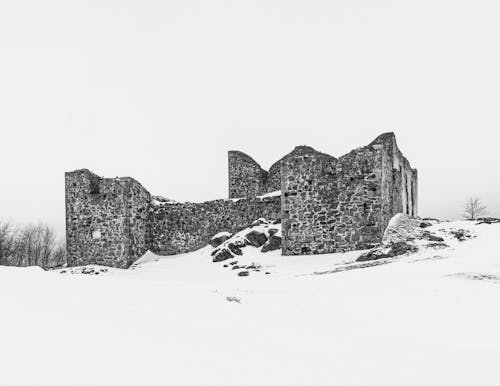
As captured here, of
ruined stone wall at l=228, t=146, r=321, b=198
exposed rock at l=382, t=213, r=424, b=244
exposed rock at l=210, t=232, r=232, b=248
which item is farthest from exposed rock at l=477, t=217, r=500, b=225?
ruined stone wall at l=228, t=146, r=321, b=198

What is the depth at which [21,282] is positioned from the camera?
559 centimetres

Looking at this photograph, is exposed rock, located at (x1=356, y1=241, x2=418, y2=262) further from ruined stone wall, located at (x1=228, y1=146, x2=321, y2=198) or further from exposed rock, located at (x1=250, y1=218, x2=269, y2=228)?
ruined stone wall, located at (x1=228, y1=146, x2=321, y2=198)

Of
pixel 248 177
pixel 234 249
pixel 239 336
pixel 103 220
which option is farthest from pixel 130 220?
pixel 239 336

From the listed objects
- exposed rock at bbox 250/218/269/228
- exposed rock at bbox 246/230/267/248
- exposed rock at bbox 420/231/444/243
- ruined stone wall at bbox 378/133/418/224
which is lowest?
exposed rock at bbox 246/230/267/248

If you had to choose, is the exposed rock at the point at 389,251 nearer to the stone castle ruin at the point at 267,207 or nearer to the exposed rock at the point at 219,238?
the stone castle ruin at the point at 267,207

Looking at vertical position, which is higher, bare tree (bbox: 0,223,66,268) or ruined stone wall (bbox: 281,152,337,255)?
ruined stone wall (bbox: 281,152,337,255)

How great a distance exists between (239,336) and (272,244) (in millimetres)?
14668

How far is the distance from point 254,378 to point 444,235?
14.9 metres

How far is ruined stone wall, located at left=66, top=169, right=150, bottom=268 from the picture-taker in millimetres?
22797

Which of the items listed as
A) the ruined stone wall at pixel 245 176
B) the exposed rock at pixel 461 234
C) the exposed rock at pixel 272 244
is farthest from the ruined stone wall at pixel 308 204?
the ruined stone wall at pixel 245 176

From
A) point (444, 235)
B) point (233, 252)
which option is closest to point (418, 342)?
point (444, 235)

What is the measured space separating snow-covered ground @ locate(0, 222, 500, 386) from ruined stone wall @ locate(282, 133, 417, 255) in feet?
28.1

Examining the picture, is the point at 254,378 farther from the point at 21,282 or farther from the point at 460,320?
the point at 460,320

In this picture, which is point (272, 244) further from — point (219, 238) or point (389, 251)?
point (389, 251)
